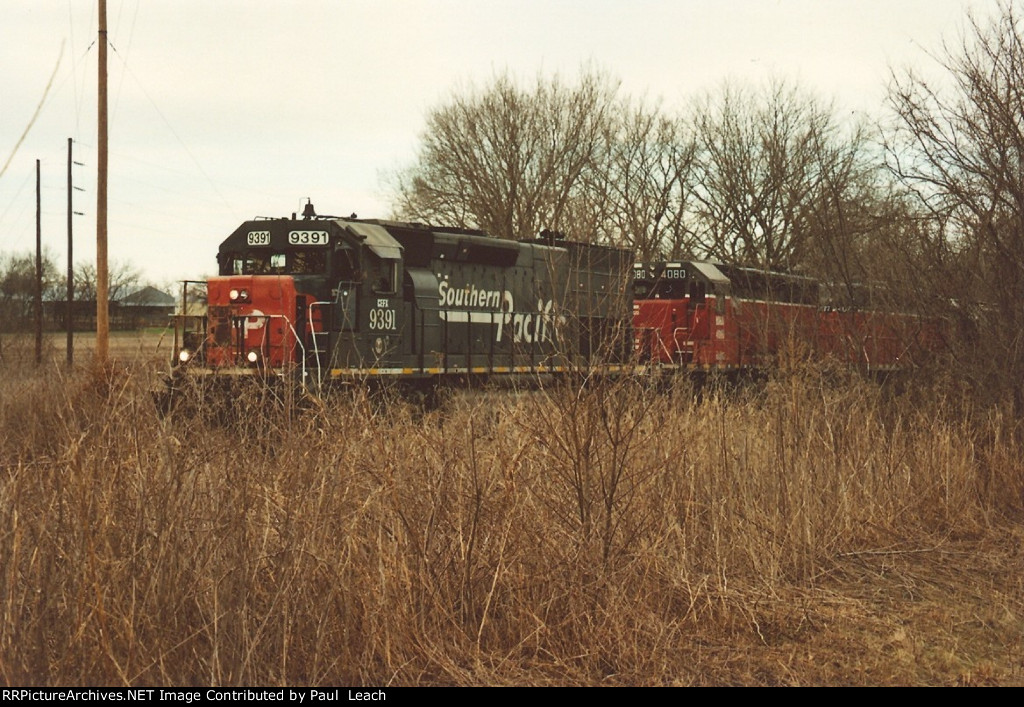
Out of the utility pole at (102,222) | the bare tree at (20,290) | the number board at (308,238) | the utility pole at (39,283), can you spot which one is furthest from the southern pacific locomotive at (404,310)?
the bare tree at (20,290)

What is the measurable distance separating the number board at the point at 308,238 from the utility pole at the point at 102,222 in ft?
22.3

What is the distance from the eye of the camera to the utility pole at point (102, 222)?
19.2 metres

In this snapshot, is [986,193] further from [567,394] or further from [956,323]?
[567,394]

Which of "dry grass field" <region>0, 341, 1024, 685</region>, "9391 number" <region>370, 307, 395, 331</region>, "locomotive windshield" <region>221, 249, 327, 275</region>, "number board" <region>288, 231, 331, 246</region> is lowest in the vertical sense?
"dry grass field" <region>0, 341, 1024, 685</region>

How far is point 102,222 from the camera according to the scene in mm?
19766

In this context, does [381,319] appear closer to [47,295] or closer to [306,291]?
[306,291]

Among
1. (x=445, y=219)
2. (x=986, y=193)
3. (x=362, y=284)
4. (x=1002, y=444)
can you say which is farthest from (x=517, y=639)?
(x=445, y=219)

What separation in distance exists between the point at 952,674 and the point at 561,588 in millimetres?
1832

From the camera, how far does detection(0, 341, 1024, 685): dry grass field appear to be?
4320 mm

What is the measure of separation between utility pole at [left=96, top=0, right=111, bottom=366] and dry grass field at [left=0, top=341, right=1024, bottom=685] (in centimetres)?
1309

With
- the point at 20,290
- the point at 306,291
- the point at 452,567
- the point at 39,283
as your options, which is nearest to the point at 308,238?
the point at 306,291

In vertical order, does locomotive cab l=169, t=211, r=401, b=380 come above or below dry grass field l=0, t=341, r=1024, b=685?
above

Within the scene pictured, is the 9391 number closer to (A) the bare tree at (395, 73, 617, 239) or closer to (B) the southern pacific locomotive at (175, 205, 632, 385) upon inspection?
(B) the southern pacific locomotive at (175, 205, 632, 385)

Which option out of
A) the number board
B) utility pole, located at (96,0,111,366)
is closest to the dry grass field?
the number board
